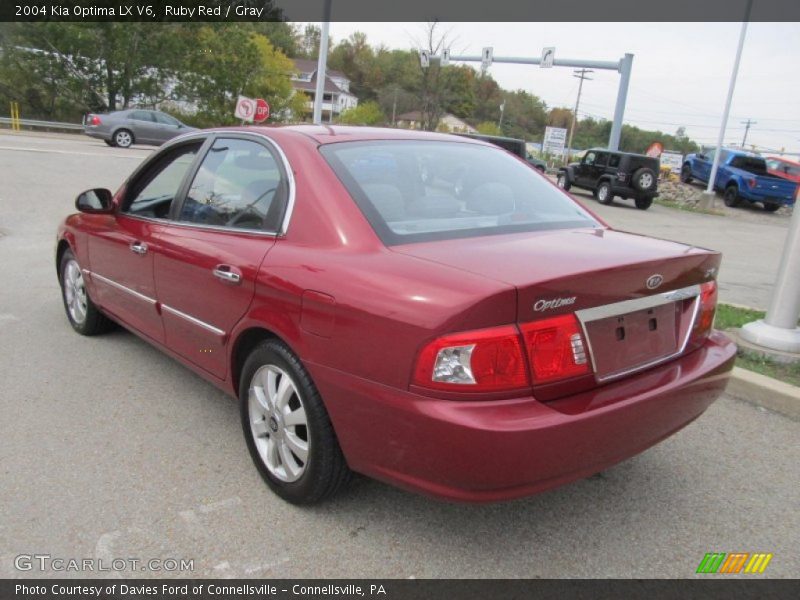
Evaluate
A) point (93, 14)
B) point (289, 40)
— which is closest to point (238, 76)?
point (93, 14)

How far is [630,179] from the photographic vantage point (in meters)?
20.7

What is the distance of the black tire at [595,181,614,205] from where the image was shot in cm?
2122

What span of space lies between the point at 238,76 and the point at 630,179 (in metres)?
29.2

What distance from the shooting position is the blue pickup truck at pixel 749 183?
2333 cm

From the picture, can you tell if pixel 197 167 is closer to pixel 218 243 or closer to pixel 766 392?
pixel 218 243

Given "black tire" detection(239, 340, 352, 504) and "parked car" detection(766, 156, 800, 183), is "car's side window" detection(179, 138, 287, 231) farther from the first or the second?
"parked car" detection(766, 156, 800, 183)

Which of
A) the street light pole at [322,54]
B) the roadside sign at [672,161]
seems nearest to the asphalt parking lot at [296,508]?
the street light pole at [322,54]

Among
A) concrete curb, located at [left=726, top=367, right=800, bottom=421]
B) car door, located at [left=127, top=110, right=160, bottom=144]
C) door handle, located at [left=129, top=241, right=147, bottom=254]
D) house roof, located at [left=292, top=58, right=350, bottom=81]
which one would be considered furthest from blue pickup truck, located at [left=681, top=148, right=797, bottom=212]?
house roof, located at [left=292, top=58, right=350, bottom=81]

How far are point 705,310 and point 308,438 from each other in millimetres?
1810

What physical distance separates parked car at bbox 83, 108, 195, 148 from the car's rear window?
904 inches

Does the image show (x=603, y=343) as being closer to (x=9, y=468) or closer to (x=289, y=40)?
(x=9, y=468)

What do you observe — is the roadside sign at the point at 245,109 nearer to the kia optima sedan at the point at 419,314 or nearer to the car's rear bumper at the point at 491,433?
the kia optima sedan at the point at 419,314

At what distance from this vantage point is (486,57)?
27.0 metres

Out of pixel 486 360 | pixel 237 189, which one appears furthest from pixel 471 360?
pixel 237 189
